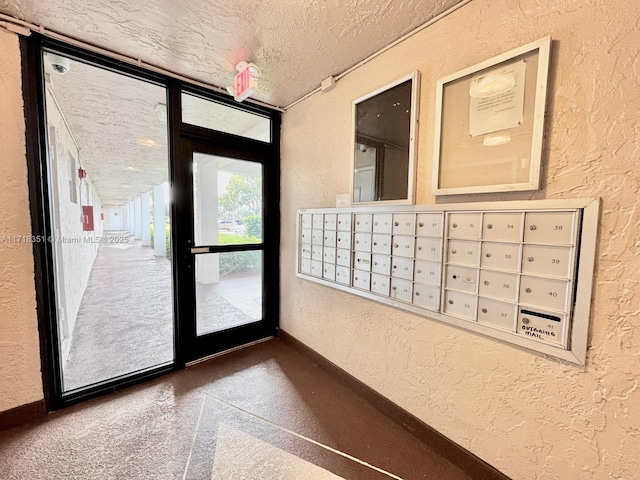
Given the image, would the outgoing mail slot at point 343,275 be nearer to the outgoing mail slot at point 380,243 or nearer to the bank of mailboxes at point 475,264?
the bank of mailboxes at point 475,264

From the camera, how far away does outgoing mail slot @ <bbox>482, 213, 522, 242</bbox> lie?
982 millimetres

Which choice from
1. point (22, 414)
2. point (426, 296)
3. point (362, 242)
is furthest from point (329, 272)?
point (22, 414)

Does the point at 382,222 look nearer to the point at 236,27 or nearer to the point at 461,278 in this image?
the point at 461,278

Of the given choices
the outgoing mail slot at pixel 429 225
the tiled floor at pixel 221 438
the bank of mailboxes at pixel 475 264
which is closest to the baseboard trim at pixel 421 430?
the tiled floor at pixel 221 438

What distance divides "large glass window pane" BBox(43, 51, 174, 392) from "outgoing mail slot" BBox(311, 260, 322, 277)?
1.17 meters

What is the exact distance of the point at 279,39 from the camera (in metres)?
1.38

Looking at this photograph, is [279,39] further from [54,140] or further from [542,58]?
[54,140]

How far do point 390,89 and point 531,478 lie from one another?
1.90 meters

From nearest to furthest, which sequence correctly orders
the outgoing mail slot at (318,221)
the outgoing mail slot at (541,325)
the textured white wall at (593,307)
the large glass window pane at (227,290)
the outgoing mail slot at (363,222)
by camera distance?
the textured white wall at (593,307) < the outgoing mail slot at (541,325) < the outgoing mail slot at (363,222) < the outgoing mail slot at (318,221) < the large glass window pane at (227,290)

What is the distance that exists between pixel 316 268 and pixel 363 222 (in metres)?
0.58

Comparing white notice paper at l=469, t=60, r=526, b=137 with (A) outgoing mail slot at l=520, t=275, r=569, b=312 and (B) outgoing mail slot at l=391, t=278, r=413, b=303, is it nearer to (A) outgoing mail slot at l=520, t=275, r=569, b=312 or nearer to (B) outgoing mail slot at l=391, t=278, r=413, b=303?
(A) outgoing mail slot at l=520, t=275, r=569, b=312

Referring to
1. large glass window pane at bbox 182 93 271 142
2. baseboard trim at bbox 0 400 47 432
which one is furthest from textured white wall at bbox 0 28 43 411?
large glass window pane at bbox 182 93 271 142

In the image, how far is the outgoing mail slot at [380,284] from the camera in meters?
1.46

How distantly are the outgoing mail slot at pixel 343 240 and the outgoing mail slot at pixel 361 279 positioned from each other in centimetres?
18
